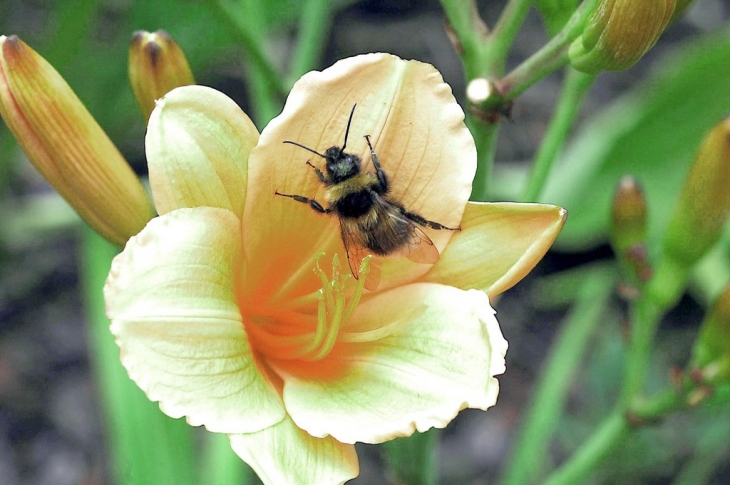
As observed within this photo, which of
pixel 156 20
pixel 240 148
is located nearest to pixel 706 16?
pixel 156 20

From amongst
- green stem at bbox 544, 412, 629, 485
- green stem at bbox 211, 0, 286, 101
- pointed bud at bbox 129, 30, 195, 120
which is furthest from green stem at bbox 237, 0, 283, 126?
green stem at bbox 544, 412, 629, 485

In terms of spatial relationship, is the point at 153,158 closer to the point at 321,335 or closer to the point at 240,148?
the point at 240,148

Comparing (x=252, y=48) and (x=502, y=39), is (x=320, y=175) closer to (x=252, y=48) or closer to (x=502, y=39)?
(x=502, y=39)

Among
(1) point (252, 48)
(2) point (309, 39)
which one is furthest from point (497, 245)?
(2) point (309, 39)

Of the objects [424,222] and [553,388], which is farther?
[553,388]

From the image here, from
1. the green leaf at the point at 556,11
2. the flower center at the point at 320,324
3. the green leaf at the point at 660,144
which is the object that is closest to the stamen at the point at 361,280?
the flower center at the point at 320,324

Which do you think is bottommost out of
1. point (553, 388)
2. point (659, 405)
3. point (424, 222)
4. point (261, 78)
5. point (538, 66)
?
point (553, 388)
